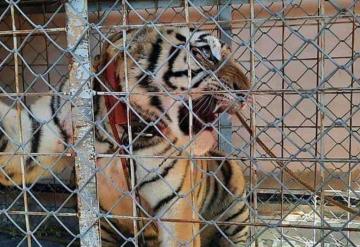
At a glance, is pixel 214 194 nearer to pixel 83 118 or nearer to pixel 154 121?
pixel 154 121

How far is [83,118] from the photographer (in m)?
1.34

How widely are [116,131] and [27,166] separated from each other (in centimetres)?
39

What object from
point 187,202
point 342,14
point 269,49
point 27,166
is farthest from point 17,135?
point 269,49

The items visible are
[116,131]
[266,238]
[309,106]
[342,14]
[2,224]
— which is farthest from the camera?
[309,106]

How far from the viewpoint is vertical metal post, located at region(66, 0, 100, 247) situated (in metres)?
1.30

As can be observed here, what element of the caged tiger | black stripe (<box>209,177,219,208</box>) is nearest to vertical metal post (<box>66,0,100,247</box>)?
the caged tiger

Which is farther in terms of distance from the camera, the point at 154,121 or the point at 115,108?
the point at 154,121

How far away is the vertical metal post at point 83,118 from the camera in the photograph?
1.30 meters

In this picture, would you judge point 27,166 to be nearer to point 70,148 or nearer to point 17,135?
point 17,135

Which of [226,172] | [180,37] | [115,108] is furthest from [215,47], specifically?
[226,172]

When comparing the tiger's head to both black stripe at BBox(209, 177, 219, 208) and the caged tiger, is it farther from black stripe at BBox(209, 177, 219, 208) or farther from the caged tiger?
black stripe at BBox(209, 177, 219, 208)

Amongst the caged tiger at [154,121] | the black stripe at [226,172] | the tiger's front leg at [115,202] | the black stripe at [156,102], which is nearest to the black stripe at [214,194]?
the black stripe at [226,172]

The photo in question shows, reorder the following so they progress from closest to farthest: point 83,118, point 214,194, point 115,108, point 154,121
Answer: point 83,118, point 115,108, point 154,121, point 214,194

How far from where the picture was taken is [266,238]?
2408 mm
